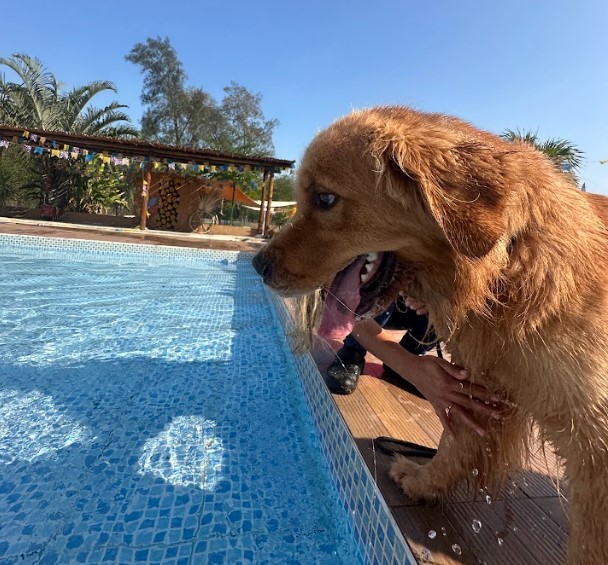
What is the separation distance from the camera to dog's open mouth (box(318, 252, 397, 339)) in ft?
5.49

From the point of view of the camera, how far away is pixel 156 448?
2.79 m

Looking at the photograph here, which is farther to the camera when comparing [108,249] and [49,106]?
[49,106]

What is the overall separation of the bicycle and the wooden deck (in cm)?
1918

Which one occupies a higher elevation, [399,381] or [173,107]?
[173,107]

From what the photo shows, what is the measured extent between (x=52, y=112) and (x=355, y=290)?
25.7 meters

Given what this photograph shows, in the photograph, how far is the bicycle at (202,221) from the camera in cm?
2078

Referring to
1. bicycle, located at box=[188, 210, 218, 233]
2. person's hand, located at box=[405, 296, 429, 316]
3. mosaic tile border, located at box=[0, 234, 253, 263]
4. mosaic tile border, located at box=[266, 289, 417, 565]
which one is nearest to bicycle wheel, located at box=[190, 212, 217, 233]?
bicycle, located at box=[188, 210, 218, 233]

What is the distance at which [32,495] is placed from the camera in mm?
2303

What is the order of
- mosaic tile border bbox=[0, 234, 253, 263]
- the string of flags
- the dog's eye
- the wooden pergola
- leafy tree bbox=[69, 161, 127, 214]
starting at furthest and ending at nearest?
leafy tree bbox=[69, 161, 127, 214] → the string of flags → the wooden pergola → mosaic tile border bbox=[0, 234, 253, 263] → the dog's eye

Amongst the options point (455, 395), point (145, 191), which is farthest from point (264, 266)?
point (145, 191)

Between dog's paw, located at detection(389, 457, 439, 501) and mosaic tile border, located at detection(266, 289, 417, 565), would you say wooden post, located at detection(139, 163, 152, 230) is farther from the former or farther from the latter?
dog's paw, located at detection(389, 457, 439, 501)

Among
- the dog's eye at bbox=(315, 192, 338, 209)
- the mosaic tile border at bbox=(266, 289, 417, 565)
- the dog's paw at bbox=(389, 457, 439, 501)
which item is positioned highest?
the dog's eye at bbox=(315, 192, 338, 209)

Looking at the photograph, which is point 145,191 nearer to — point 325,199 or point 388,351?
point 388,351

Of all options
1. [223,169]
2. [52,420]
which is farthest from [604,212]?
[223,169]
